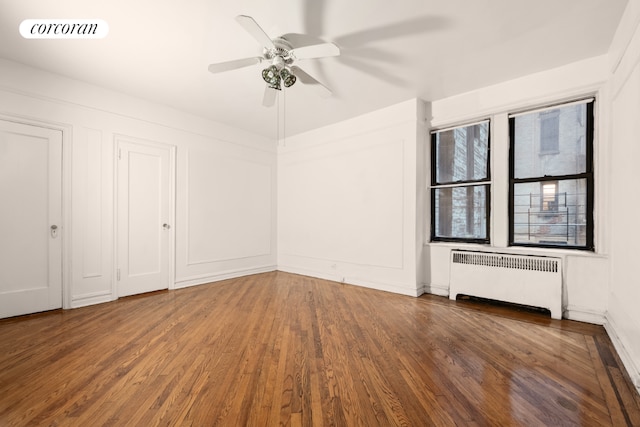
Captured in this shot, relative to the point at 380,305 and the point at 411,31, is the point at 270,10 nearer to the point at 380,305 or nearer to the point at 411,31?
the point at 411,31

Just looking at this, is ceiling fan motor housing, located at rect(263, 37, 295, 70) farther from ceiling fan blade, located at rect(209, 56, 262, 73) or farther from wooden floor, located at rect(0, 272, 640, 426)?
wooden floor, located at rect(0, 272, 640, 426)

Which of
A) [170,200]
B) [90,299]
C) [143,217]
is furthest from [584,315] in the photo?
[90,299]

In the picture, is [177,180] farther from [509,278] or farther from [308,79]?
[509,278]

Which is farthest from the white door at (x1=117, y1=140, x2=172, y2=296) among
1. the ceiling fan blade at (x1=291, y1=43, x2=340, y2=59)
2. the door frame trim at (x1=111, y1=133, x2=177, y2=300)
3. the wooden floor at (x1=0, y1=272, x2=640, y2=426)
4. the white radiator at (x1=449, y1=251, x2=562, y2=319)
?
the white radiator at (x1=449, y1=251, x2=562, y2=319)

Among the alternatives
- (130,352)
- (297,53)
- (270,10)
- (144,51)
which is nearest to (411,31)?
(297,53)

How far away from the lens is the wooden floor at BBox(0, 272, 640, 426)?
63.1 inches

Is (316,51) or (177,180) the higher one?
(316,51)

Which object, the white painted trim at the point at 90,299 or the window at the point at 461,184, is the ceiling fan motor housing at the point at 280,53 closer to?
the window at the point at 461,184

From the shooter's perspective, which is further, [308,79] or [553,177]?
[553,177]

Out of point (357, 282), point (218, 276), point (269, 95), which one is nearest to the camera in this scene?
point (269, 95)

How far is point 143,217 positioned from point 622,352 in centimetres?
546

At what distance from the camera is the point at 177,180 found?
4.55 metres

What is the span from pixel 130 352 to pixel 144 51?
287cm

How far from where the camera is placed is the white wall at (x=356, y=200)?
413 cm
